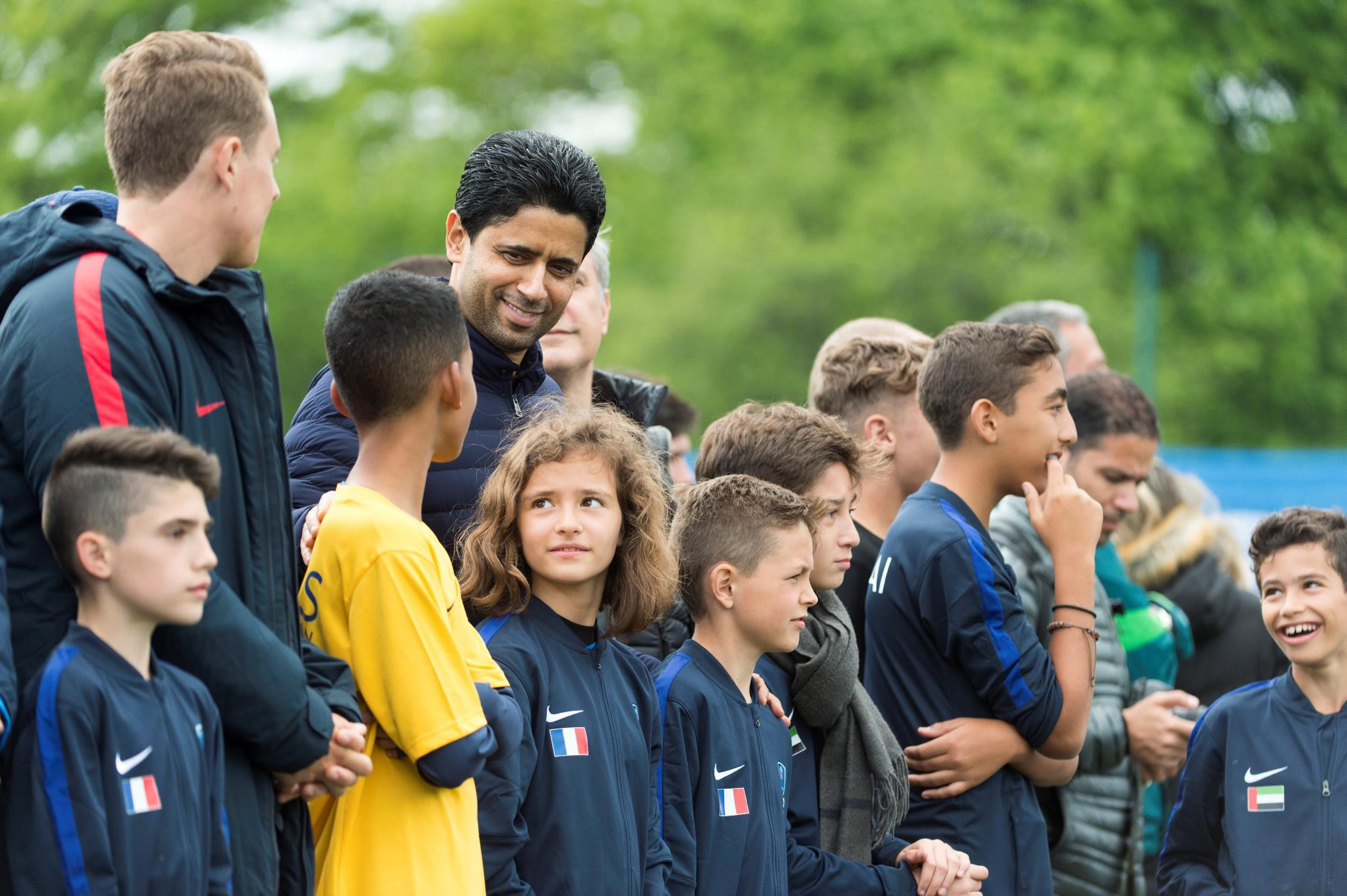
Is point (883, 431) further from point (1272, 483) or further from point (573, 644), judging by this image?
point (1272, 483)

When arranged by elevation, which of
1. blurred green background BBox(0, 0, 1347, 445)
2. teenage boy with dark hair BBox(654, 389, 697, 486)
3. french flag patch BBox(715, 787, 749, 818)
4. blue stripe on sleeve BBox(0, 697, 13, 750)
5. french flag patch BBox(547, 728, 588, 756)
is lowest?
french flag patch BBox(715, 787, 749, 818)

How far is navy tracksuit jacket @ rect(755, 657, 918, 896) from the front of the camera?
12.5 feet

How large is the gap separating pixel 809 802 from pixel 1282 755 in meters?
1.27

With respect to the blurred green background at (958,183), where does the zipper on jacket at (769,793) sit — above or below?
below

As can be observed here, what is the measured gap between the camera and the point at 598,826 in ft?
10.6

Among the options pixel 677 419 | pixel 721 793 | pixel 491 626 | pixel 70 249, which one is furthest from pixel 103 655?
pixel 677 419

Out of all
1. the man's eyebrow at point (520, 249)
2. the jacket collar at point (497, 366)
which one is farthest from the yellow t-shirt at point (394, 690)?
the man's eyebrow at point (520, 249)

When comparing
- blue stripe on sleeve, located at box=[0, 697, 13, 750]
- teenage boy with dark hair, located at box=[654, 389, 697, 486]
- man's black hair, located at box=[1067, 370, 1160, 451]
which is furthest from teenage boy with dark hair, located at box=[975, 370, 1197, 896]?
blue stripe on sleeve, located at box=[0, 697, 13, 750]

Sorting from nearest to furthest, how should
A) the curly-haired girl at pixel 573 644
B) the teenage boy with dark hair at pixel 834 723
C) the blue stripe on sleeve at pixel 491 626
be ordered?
the curly-haired girl at pixel 573 644, the blue stripe on sleeve at pixel 491 626, the teenage boy with dark hair at pixel 834 723

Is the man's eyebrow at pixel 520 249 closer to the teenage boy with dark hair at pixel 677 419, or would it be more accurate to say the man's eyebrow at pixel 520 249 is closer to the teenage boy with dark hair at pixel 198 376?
the teenage boy with dark hair at pixel 198 376

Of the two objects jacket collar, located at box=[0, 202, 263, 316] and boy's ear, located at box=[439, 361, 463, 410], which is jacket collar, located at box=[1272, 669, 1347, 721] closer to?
boy's ear, located at box=[439, 361, 463, 410]

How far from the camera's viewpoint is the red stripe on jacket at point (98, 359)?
98.6 inches

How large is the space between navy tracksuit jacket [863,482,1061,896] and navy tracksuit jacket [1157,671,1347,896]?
1.41 feet

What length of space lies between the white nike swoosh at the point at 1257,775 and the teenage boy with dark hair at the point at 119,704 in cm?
276
